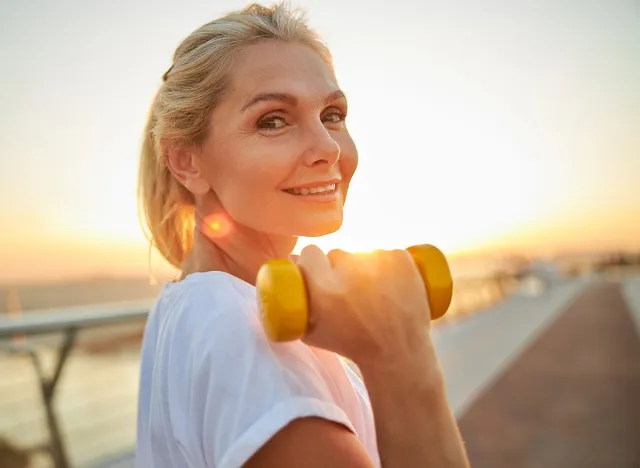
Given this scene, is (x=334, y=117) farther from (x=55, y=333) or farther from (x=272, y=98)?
(x=55, y=333)

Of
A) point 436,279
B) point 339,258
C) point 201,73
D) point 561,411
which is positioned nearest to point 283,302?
point 339,258

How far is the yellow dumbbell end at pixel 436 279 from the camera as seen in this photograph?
31.5 inches

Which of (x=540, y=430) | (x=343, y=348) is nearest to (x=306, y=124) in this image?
(x=343, y=348)

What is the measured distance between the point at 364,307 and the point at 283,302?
0.12 m

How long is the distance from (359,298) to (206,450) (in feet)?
1.05

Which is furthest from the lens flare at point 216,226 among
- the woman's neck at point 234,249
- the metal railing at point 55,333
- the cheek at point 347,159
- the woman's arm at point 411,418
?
the metal railing at point 55,333

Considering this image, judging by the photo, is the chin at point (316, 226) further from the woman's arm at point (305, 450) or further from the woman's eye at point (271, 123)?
the woman's arm at point (305, 450)

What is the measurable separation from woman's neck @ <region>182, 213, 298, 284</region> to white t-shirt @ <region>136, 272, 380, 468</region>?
0.18 m

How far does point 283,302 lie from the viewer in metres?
0.70

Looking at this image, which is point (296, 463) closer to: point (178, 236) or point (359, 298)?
point (359, 298)

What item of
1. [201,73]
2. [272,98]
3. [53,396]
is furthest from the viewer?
[53,396]

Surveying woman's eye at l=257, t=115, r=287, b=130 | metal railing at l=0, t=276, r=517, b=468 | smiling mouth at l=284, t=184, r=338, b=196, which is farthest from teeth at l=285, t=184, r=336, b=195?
metal railing at l=0, t=276, r=517, b=468

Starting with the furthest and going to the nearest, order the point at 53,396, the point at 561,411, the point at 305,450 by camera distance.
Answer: the point at 561,411 < the point at 53,396 < the point at 305,450

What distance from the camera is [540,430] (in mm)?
3818
